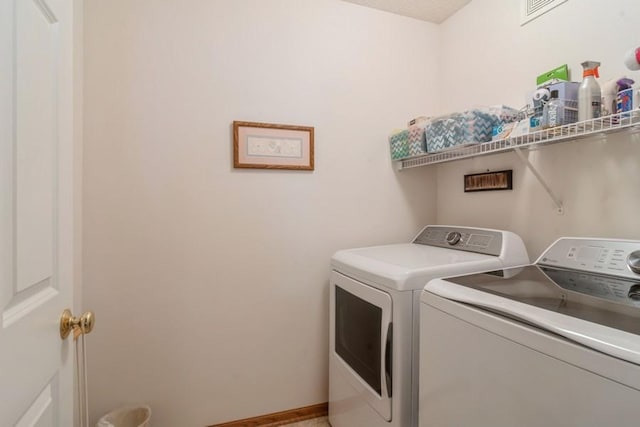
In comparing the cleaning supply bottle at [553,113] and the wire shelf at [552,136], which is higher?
the cleaning supply bottle at [553,113]

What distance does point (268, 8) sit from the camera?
5.82ft

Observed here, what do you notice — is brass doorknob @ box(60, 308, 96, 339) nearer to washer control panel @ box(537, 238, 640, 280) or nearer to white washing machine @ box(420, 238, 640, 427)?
white washing machine @ box(420, 238, 640, 427)

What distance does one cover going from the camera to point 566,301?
2.71 ft

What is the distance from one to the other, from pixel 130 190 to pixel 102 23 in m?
0.82

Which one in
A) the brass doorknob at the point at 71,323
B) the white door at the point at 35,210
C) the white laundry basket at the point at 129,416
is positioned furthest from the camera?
the white laundry basket at the point at 129,416

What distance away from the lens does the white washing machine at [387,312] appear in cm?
118

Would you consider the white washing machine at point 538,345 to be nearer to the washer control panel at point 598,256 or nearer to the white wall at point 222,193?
the washer control panel at point 598,256

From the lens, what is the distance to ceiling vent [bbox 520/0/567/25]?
146 centimetres

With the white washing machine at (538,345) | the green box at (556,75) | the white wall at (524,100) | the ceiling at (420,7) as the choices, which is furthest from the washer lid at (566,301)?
the ceiling at (420,7)

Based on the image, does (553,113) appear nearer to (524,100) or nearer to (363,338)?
(524,100)

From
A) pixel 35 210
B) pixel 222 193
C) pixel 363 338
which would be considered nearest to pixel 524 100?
pixel 363 338

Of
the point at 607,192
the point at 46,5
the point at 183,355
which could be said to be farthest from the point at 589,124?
the point at 183,355

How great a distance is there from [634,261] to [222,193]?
1.75 m

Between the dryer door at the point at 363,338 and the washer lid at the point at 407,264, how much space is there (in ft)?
0.20
